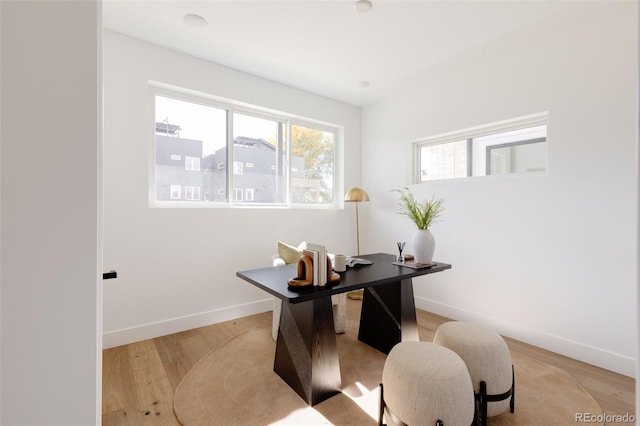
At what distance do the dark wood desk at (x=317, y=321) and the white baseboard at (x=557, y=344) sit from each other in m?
1.01

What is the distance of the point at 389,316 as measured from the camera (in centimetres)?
240

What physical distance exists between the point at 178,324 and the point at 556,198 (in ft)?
11.6

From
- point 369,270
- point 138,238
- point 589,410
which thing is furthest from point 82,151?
point 589,410

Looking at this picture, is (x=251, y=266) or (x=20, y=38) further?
(x=251, y=266)

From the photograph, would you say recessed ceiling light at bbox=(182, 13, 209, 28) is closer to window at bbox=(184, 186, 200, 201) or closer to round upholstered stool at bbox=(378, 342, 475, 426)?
window at bbox=(184, 186, 200, 201)

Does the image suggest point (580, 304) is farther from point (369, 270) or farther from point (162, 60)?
point (162, 60)

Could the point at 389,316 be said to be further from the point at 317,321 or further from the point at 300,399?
the point at 300,399

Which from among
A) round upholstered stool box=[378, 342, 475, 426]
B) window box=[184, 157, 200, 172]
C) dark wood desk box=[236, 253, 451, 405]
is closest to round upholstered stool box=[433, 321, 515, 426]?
round upholstered stool box=[378, 342, 475, 426]

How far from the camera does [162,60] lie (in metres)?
2.70

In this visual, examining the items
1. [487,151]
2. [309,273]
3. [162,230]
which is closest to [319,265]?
[309,273]

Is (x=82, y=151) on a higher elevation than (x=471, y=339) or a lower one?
higher

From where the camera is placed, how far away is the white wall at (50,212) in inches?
24.5

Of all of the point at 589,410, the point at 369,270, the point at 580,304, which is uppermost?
the point at 369,270

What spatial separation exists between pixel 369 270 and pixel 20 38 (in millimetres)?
2046
